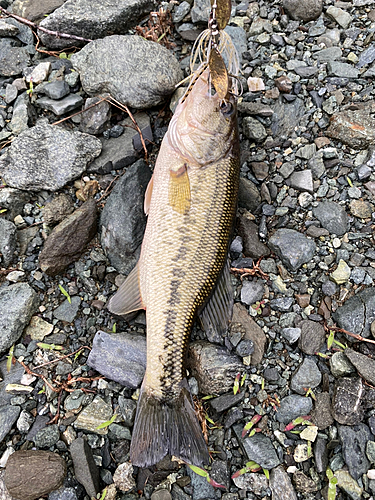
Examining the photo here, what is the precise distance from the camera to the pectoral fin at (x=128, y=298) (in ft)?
12.8

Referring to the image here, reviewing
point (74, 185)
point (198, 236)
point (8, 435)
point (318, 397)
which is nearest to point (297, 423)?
point (318, 397)

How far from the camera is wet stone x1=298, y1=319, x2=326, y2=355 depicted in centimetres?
400

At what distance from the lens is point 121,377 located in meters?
3.88

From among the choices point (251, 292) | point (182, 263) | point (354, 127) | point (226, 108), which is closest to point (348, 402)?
point (251, 292)

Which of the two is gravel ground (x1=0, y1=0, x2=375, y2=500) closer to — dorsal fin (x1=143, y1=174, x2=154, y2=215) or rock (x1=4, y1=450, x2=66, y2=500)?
rock (x1=4, y1=450, x2=66, y2=500)

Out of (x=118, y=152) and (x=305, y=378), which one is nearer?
(x=305, y=378)

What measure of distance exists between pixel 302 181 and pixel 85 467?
365cm

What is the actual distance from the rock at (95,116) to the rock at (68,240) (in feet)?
3.20

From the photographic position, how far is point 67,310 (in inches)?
163

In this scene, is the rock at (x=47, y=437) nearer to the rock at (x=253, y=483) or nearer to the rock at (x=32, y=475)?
the rock at (x=32, y=475)

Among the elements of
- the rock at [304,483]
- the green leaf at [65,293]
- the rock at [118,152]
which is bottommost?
the rock at [304,483]

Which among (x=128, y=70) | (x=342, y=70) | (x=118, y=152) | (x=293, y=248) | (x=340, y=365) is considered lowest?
(x=340, y=365)

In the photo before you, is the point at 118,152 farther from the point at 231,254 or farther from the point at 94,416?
the point at 94,416

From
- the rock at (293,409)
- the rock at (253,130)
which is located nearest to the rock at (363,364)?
the rock at (293,409)
